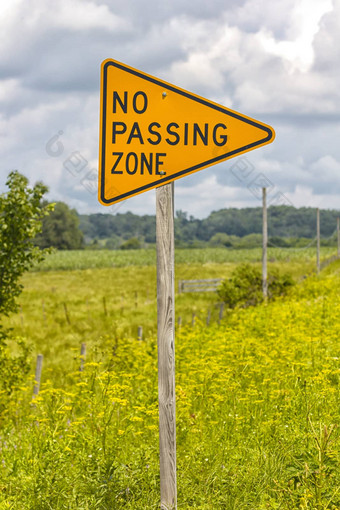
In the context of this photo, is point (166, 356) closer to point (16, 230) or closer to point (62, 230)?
point (16, 230)

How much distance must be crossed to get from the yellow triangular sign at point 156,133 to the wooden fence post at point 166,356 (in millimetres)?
267

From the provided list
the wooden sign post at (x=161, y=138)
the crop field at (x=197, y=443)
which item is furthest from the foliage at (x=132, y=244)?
the wooden sign post at (x=161, y=138)

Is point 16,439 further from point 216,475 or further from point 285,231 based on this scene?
point 285,231

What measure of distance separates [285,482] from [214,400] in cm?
204

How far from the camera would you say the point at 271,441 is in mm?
4543

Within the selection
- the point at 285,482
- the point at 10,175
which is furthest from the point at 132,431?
the point at 10,175

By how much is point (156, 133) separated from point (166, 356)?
1.63 meters

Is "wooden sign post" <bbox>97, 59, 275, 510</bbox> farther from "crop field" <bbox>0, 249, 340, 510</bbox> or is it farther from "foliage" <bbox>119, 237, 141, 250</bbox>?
"foliage" <bbox>119, 237, 141, 250</bbox>

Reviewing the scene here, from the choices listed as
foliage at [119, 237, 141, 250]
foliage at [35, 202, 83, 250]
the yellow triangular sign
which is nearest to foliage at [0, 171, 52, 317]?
the yellow triangular sign

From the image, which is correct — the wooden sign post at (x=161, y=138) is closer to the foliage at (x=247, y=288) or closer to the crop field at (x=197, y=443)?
the crop field at (x=197, y=443)

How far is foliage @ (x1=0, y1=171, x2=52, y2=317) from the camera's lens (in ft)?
26.6

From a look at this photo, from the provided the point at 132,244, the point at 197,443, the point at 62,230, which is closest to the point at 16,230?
the point at 197,443

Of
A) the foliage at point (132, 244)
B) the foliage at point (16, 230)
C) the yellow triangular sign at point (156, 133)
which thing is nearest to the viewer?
the yellow triangular sign at point (156, 133)

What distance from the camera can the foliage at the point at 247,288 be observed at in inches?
905
